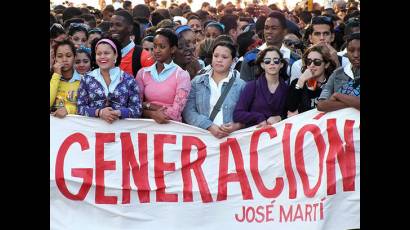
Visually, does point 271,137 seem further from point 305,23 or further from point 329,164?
point 305,23

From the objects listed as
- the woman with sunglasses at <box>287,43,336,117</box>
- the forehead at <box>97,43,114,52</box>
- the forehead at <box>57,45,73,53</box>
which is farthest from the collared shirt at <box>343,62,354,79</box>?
the forehead at <box>57,45,73,53</box>

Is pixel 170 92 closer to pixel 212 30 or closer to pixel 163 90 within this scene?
pixel 163 90

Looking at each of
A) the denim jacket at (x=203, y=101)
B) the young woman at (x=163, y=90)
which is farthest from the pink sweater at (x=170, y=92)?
the denim jacket at (x=203, y=101)

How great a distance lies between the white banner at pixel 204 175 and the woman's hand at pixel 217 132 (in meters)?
0.05

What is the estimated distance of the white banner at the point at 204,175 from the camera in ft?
28.7

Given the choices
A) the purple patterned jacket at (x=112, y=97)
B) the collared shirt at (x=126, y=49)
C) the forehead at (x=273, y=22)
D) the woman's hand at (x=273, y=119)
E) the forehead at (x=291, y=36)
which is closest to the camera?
the purple patterned jacket at (x=112, y=97)

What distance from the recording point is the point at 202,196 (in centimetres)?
880

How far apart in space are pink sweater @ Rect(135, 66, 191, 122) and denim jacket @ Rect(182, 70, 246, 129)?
0.33 ft

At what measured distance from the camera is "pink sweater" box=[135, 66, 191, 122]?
9.02 m

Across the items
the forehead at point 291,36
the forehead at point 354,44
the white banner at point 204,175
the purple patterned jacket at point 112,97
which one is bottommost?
the white banner at point 204,175

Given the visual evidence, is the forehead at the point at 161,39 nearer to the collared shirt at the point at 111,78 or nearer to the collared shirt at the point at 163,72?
the collared shirt at the point at 163,72

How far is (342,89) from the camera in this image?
8.93 m

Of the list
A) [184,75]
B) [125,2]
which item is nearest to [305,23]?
[125,2]

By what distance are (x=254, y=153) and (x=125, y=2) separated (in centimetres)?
1179
